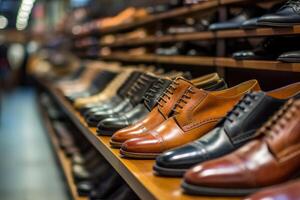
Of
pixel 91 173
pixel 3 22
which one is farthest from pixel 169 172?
pixel 3 22

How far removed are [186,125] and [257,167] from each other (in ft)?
1.40

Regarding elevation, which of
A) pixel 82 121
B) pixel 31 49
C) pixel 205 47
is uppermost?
pixel 205 47

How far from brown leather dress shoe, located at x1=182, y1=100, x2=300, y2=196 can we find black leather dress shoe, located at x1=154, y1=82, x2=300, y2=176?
10 centimetres

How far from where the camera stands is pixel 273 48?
6.07ft

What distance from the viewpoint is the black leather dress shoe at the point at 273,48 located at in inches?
71.6

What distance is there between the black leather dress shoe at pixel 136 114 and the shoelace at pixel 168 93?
11 centimetres

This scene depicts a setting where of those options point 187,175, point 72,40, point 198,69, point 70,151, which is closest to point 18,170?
point 70,151

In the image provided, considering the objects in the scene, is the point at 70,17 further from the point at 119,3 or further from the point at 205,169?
the point at 205,169

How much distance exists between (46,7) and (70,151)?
18045mm

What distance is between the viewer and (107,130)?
6.11 feet

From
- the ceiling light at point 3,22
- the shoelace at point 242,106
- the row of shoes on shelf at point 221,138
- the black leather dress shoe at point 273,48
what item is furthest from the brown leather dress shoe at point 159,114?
the ceiling light at point 3,22

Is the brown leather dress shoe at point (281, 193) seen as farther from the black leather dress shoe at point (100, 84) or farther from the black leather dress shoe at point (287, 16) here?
the black leather dress shoe at point (100, 84)

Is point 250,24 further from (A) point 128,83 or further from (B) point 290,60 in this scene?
(A) point 128,83

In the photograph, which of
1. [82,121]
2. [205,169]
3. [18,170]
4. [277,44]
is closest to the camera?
[205,169]
